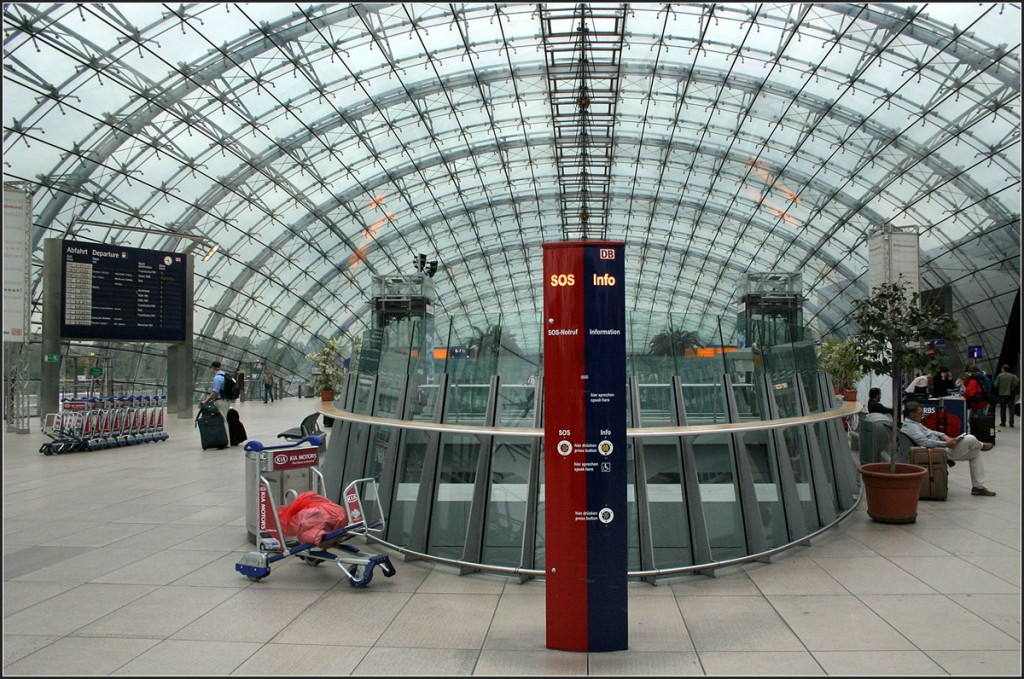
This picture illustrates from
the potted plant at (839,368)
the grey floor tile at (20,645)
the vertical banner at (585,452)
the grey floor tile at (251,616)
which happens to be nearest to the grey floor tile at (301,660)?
the grey floor tile at (251,616)

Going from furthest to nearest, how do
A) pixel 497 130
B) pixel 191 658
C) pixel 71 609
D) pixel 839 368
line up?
1. pixel 497 130
2. pixel 839 368
3. pixel 71 609
4. pixel 191 658

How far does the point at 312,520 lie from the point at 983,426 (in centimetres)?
1355

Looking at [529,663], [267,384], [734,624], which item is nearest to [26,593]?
[529,663]

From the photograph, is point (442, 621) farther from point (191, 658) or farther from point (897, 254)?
point (897, 254)

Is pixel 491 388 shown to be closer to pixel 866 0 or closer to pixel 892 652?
pixel 892 652

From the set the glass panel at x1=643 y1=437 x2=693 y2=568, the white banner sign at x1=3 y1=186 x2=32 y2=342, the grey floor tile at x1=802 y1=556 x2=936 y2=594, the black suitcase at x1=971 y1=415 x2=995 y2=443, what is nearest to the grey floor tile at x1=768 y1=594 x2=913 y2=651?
the grey floor tile at x1=802 y1=556 x2=936 y2=594

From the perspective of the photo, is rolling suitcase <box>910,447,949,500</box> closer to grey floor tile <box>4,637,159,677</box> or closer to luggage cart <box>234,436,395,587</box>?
luggage cart <box>234,436,395,587</box>

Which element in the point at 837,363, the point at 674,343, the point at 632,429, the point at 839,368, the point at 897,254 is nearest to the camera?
the point at 632,429

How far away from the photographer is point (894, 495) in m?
8.06

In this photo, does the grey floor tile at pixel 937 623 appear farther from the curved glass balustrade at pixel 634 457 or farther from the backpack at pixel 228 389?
the backpack at pixel 228 389

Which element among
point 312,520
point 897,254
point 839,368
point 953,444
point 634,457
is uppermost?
point 897,254

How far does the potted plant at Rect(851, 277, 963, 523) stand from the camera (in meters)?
8.07

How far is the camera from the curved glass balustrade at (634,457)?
21.3ft

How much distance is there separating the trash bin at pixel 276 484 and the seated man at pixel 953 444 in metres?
7.40
